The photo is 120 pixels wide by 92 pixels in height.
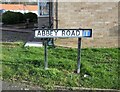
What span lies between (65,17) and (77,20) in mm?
424

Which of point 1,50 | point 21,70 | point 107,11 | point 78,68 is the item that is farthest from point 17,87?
point 107,11

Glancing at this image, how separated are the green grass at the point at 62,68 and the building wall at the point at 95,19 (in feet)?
3.84

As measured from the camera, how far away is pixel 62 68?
7.64 m

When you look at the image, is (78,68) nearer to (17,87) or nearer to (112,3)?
(17,87)

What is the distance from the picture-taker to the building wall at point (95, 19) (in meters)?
10.6

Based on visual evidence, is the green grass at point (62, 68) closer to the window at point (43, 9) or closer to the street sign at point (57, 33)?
the street sign at point (57, 33)

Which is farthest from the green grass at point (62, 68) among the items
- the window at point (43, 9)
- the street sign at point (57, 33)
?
the window at point (43, 9)

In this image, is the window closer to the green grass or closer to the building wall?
the building wall

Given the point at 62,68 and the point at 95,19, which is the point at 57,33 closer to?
the point at 62,68

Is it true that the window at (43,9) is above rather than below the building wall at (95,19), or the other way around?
above

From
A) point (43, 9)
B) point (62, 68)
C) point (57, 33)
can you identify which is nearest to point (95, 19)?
point (62, 68)

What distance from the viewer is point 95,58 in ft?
28.8

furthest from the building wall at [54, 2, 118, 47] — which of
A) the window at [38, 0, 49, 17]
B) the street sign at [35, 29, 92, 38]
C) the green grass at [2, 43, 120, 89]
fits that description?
the window at [38, 0, 49, 17]

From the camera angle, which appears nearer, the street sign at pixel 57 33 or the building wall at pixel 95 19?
the street sign at pixel 57 33
